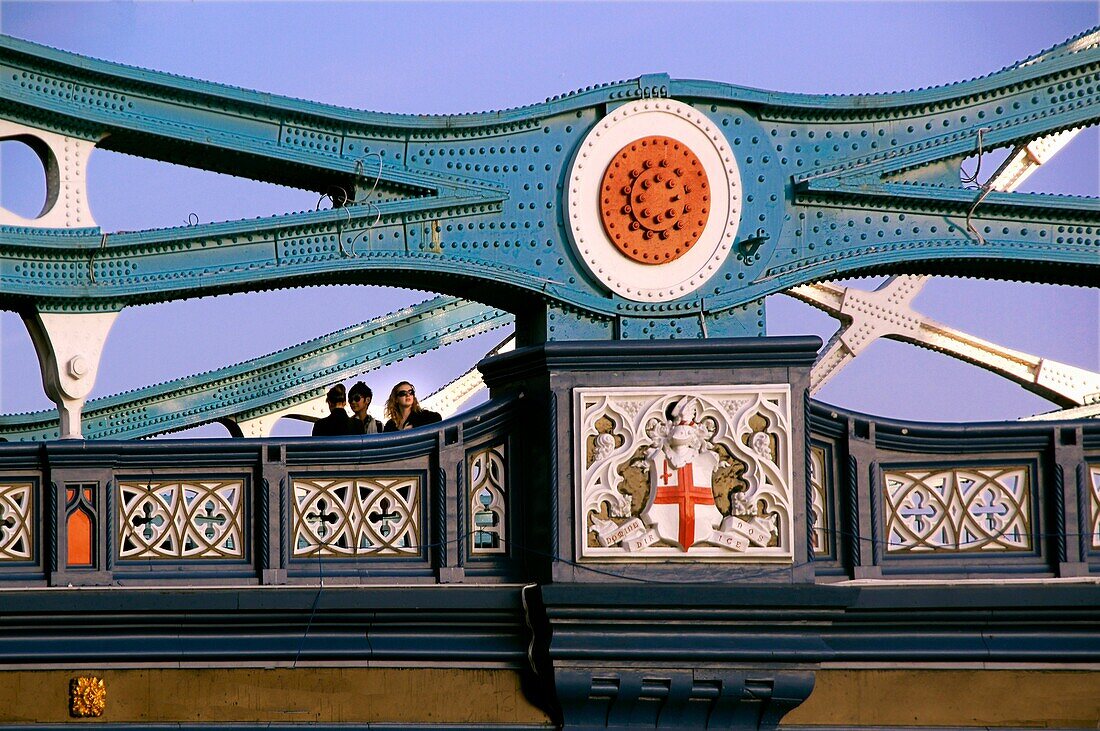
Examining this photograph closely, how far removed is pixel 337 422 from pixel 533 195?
151 inches

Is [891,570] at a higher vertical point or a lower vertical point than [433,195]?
lower

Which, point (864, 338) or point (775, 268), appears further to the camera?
point (864, 338)

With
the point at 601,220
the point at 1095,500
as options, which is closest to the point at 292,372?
the point at 601,220

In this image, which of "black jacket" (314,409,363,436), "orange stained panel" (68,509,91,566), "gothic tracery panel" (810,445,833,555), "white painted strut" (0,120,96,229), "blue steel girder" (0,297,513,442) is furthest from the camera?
"blue steel girder" (0,297,513,442)

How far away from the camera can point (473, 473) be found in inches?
389

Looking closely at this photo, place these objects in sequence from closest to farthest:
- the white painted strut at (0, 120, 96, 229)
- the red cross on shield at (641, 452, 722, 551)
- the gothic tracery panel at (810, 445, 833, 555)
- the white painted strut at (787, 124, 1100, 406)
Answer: the red cross on shield at (641, 452, 722, 551), the gothic tracery panel at (810, 445, 833, 555), the white painted strut at (0, 120, 96, 229), the white painted strut at (787, 124, 1100, 406)

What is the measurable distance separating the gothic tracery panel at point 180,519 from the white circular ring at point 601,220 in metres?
5.23

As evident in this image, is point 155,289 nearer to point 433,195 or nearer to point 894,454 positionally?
point 433,195

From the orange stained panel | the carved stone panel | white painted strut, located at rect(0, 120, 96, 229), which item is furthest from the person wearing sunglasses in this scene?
white painted strut, located at rect(0, 120, 96, 229)

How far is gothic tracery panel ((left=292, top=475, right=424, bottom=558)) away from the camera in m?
9.77

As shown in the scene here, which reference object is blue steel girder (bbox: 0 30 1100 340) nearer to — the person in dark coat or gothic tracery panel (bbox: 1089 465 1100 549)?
the person in dark coat

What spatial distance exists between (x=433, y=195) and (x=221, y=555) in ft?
17.9

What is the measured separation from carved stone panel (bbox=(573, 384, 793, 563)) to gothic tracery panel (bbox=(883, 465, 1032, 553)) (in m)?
0.79

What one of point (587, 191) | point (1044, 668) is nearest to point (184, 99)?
point (587, 191)
